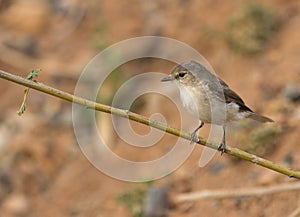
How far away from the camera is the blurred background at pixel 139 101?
722 centimetres

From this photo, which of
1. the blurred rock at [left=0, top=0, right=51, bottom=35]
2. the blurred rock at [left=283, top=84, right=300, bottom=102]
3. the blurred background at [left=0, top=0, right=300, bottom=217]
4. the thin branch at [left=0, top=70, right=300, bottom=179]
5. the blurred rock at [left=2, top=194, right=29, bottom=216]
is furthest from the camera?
the blurred rock at [left=0, top=0, right=51, bottom=35]

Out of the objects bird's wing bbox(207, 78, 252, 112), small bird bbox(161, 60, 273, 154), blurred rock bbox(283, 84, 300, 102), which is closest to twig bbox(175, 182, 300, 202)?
small bird bbox(161, 60, 273, 154)

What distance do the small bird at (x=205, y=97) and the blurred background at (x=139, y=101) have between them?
108 centimetres

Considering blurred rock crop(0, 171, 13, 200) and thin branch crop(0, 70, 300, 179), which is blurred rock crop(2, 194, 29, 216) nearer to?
blurred rock crop(0, 171, 13, 200)

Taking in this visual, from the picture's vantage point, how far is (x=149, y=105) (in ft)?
31.5

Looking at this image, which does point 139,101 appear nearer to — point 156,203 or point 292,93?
point 292,93

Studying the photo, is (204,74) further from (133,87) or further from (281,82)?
(133,87)

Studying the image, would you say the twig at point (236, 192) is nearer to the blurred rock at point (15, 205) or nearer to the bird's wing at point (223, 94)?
the bird's wing at point (223, 94)

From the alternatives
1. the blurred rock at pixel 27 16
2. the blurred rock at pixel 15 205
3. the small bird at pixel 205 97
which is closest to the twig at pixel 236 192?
the small bird at pixel 205 97

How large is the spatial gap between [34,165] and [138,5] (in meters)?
3.49

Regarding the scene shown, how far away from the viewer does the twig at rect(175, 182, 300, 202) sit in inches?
252

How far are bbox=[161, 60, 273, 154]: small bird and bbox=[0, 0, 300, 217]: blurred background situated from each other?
1.08 metres

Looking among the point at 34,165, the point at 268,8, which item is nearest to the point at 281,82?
the point at 268,8

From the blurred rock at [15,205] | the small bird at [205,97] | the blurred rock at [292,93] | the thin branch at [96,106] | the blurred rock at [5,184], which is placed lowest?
the thin branch at [96,106]
